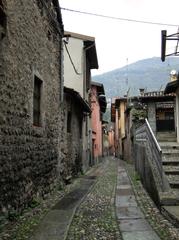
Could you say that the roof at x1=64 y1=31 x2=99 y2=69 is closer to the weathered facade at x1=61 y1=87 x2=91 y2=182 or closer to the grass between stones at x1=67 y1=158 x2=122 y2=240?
the weathered facade at x1=61 y1=87 x2=91 y2=182

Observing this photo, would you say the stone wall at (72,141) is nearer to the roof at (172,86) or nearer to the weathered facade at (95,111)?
the roof at (172,86)

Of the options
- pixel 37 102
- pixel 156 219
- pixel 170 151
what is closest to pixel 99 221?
pixel 156 219

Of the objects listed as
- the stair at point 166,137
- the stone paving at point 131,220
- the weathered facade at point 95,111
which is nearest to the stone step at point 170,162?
the stone paving at point 131,220

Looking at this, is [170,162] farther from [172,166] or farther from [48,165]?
[48,165]

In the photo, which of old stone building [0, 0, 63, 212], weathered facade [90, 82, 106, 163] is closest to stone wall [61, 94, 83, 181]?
old stone building [0, 0, 63, 212]

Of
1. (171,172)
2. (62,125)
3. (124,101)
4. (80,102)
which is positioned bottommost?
(171,172)

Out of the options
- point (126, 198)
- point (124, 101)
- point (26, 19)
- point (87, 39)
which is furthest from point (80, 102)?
point (124, 101)

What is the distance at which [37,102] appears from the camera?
10.0m

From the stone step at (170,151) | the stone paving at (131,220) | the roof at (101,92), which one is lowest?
the stone paving at (131,220)

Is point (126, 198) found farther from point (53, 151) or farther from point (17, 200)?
point (17, 200)

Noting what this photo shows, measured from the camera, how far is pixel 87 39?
1998 centimetres

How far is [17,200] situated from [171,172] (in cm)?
407

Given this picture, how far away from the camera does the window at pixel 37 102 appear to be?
968cm

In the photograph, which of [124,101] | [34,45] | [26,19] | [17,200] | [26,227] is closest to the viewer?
[26,227]
